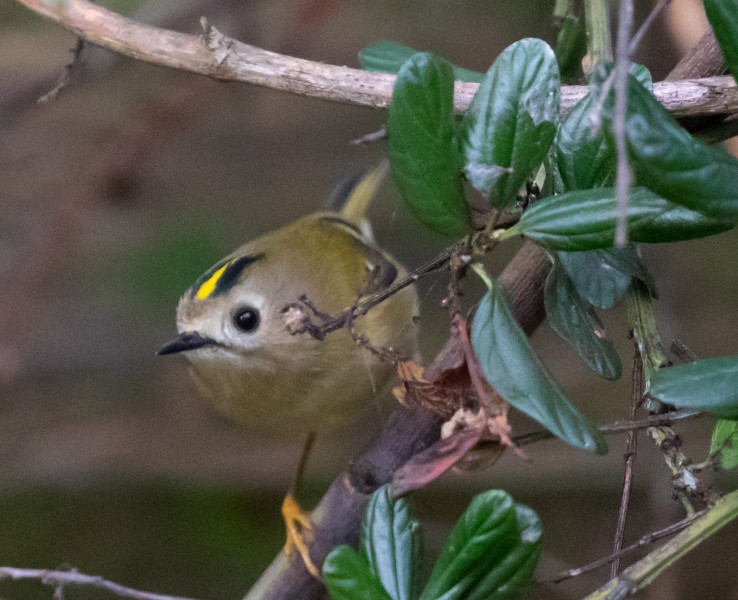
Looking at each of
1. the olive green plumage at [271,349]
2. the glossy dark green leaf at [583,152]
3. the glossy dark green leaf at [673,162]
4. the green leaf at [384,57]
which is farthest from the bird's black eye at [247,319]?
the glossy dark green leaf at [673,162]

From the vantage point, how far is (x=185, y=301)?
116 cm

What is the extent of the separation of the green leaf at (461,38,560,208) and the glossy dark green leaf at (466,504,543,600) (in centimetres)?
22

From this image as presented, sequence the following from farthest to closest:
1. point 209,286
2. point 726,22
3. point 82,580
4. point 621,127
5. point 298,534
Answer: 1. point 209,286
2. point 298,534
3. point 82,580
4. point 726,22
5. point 621,127

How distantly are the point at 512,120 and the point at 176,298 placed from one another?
4.88ft

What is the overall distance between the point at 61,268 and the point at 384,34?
36.2 inches

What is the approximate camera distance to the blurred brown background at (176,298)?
1.85 meters

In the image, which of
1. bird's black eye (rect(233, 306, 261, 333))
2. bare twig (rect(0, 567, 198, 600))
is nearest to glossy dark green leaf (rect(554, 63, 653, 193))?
bare twig (rect(0, 567, 198, 600))

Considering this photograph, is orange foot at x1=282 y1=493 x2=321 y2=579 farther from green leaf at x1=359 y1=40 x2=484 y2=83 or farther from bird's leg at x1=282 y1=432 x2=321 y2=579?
green leaf at x1=359 y1=40 x2=484 y2=83

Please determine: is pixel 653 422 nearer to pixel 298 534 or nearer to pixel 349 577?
pixel 349 577

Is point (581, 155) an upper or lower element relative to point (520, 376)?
upper

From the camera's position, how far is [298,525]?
4.31ft

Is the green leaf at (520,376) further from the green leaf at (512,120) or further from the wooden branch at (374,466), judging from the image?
the wooden branch at (374,466)

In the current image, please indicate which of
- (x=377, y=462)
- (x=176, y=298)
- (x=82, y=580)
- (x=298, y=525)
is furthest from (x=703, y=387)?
(x=176, y=298)

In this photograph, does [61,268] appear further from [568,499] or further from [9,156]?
[568,499]
